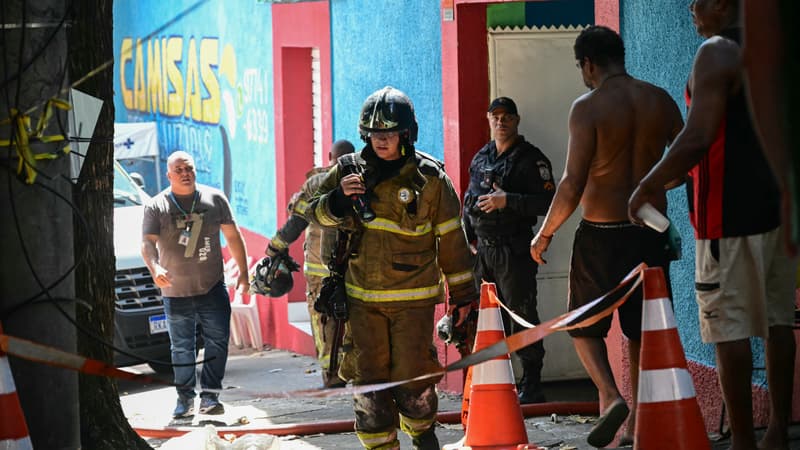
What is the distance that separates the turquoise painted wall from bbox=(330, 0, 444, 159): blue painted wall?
3.15m

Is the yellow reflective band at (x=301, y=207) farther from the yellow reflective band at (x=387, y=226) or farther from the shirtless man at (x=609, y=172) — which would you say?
the shirtless man at (x=609, y=172)

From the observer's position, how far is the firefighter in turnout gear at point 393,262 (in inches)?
272

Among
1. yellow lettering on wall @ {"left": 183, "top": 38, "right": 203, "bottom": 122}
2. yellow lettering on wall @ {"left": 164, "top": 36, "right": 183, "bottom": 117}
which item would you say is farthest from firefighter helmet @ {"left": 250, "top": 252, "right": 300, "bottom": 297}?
yellow lettering on wall @ {"left": 164, "top": 36, "right": 183, "bottom": 117}

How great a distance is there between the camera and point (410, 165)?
7.06 metres

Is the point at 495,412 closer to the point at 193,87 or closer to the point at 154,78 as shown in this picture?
the point at 193,87

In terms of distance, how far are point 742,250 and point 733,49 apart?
2.80 ft

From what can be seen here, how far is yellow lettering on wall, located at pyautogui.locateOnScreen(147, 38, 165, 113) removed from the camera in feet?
79.3

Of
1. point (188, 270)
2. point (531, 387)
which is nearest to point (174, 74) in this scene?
point (188, 270)

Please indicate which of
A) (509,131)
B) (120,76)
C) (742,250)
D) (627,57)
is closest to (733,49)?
(742,250)

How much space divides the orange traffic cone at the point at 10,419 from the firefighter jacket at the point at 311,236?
358 cm

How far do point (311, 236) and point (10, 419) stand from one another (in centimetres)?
580

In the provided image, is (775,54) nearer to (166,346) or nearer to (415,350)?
(415,350)

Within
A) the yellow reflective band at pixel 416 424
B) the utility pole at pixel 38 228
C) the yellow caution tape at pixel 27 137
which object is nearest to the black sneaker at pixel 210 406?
the yellow reflective band at pixel 416 424

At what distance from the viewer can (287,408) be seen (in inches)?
428
